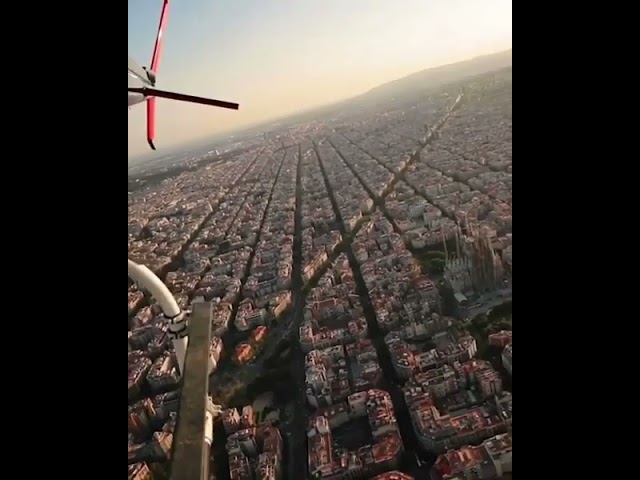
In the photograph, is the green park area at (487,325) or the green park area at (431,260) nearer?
the green park area at (487,325)

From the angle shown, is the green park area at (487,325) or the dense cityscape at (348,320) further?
the green park area at (487,325)

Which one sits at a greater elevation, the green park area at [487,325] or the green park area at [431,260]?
the green park area at [431,260]

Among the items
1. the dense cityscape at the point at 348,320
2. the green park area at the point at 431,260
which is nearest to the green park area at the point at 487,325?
the dense cityscape at the point at 348,320

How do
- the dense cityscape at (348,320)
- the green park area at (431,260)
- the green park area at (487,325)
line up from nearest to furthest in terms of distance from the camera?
the dense cityscape at (348,320) → the green park area at (487,325) → the green park area at (431,260)

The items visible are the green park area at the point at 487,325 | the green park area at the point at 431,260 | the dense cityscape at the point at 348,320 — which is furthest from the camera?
the green park area at the point at 431,260

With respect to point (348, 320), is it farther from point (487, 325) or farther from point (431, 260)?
point (431, 260)

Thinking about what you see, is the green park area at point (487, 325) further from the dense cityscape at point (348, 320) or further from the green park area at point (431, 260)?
the green park area at point (431, 260)
